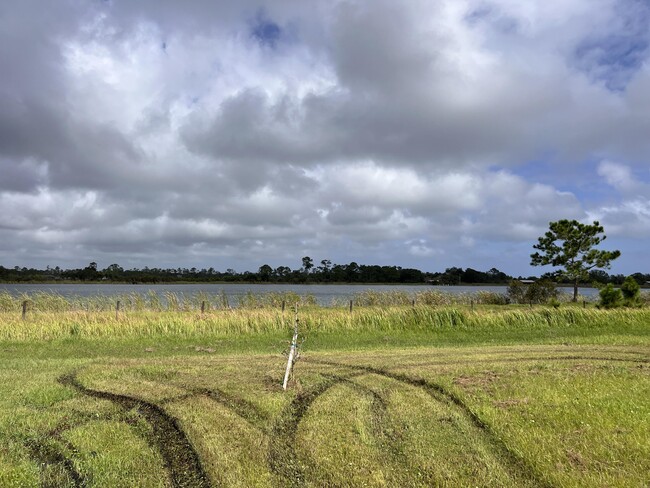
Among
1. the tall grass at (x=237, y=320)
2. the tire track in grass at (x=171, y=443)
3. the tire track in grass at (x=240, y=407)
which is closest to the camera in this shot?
the tire track in grass at (x=171, y=443)

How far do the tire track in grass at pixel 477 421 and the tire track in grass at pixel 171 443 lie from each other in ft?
11.9

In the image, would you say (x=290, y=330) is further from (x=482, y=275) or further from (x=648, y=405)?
(x=482, y=275)

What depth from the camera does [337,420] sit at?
777 cm

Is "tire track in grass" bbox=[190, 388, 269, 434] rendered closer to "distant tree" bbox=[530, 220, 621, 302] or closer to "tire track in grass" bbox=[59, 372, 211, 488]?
"tire track in grass" bbox=[59, 372, 211, 488]

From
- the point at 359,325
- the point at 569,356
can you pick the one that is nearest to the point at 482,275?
the point at 359,325

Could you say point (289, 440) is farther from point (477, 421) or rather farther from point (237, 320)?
point (237, 320)

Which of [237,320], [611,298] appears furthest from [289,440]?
[611,298]

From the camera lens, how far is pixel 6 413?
7.77 m

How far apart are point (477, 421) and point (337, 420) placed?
210 cm

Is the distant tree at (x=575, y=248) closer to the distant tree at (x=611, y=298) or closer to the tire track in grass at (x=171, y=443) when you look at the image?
the distant tree at (x=611, y=298)

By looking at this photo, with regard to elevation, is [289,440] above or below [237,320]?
below

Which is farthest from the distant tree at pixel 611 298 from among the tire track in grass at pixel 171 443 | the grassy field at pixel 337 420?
the tire track in grass at pixel 171 443

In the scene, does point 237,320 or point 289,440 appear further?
point 237,320

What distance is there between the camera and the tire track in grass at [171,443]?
228 inches
